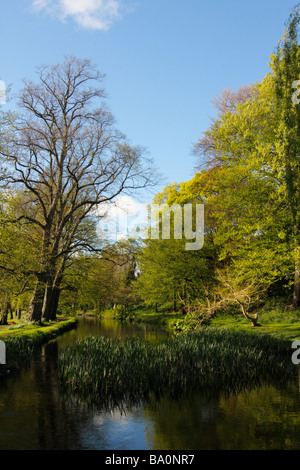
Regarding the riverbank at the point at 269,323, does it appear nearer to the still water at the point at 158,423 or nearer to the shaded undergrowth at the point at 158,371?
the shaded undergrowth at the point at 158,371

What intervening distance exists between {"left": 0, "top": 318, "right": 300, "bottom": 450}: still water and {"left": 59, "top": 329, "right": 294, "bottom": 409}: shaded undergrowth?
0.56 meters

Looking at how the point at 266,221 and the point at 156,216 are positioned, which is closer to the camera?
the point at 266,221

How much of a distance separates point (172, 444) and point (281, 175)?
13.2 m

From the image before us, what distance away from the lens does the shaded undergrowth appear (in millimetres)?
8984

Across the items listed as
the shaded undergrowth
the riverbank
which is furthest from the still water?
the riverbank

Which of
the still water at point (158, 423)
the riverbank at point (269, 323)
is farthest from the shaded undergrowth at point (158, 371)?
the riverbank at point (269, 323)

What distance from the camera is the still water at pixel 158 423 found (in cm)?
612

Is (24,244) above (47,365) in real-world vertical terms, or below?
above

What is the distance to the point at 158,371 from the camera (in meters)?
9.75

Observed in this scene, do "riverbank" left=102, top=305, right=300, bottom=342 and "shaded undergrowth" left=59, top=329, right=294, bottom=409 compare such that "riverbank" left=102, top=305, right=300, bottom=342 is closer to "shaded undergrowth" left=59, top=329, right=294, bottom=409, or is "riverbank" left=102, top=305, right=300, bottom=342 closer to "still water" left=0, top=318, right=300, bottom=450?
"shaded undergrowth" left=59, top=329, right=294, bottom=409

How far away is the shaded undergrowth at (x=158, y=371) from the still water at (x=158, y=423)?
556 mm

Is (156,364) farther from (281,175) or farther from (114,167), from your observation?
(114,167)

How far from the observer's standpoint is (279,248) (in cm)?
1734

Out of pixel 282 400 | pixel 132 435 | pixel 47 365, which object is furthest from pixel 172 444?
pixel 47 365
